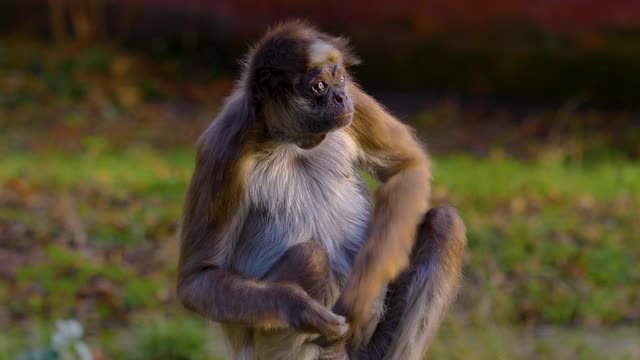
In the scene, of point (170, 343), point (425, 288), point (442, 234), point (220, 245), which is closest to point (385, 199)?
point (442, 234)

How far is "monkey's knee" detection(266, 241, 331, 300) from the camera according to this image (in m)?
5.68

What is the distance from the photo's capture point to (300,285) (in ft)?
18.6

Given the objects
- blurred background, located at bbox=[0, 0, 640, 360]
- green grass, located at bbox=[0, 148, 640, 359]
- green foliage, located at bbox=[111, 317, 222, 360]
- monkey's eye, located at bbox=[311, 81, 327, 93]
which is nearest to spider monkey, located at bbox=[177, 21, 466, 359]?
monkey's eye, located at bbox=[311, 81, 327, 93]

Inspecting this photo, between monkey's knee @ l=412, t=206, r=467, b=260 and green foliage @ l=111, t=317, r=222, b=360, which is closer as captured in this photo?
monkey's knee @ l=412, t=206, r=467, b=260

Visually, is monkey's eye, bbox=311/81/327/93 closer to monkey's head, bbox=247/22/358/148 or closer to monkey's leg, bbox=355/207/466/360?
monkey's head, bbox=247/22/358/148

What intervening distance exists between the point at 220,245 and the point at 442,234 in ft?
3.06

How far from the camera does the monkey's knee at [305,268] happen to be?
18.6ft

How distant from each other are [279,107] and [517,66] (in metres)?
11.1

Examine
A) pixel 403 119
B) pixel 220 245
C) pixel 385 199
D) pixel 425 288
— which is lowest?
pixel 403 119

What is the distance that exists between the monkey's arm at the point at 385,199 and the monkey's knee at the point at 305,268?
11cm

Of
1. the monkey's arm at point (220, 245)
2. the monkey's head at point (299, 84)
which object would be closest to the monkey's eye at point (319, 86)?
the monkey's head at point (299, 84)

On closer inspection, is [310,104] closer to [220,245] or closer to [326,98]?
[326,98]

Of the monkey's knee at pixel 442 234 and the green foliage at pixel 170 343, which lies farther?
the green foliage at pixel 170 343

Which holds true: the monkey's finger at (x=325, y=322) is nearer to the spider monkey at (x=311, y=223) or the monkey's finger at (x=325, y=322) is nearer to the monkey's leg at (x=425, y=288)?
the spider monkey at (x=311, y=223)
